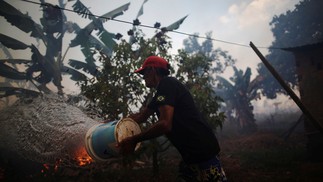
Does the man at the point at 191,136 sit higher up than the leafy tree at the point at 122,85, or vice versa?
the leafy tree at the point at 122,85

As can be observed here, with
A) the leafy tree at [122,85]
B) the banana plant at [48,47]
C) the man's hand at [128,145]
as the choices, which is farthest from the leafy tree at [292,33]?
the man's hand at [128,145]

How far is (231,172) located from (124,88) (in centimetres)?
530

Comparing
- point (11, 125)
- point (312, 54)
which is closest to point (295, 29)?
point (312, 54)

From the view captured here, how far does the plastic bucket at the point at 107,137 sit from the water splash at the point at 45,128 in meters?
1.19

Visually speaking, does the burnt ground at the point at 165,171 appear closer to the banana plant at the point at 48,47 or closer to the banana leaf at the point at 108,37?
the banana plant at the point at 48,47

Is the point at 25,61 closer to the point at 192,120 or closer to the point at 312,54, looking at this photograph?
the point at 192,120

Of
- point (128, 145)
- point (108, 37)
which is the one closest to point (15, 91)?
point (108, 37)

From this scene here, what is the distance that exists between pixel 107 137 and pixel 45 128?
424cm

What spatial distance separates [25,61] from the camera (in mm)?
11250

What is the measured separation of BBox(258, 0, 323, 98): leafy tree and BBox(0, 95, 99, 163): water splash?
19041 millimetres

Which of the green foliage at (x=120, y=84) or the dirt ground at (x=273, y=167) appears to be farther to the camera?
the dirt ground at (x=273, y=167)

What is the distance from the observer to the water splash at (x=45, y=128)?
16.3 ft

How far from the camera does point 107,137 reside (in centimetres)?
292

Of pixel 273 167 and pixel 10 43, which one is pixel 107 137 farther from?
pixel 10 43
